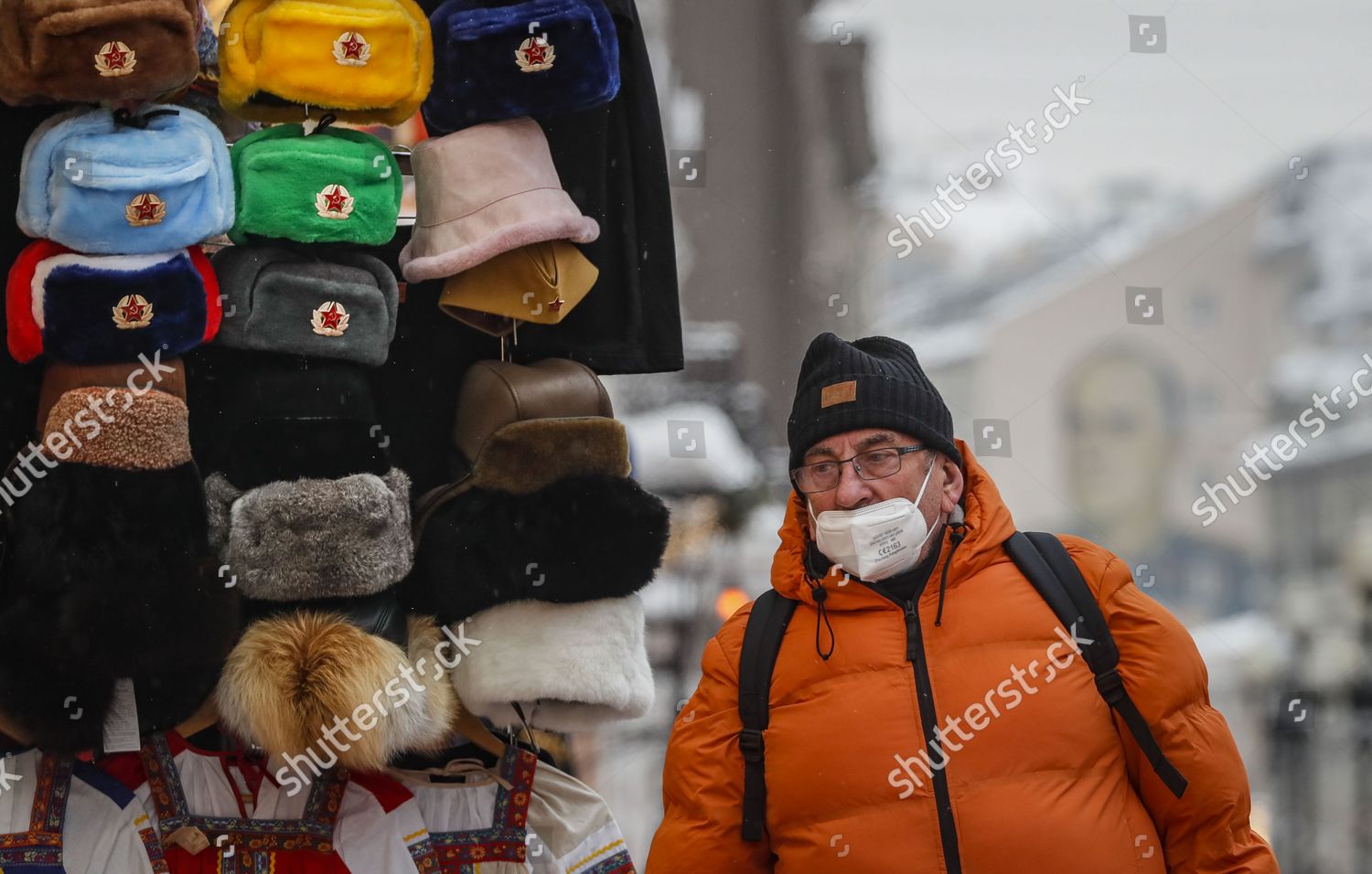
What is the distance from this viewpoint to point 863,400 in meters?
2.27

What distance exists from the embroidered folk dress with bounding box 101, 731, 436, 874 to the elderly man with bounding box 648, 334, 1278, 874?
46 centimetres

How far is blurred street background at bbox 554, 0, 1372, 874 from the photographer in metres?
3.66

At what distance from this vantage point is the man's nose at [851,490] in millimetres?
2215

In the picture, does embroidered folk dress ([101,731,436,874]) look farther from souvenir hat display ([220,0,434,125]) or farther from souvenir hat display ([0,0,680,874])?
souvenir hat display ([220,0,434,125])

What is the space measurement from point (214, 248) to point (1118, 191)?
8.94 feet

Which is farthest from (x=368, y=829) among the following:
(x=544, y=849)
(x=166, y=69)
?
Result: (x=166, y=69)

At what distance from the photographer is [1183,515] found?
13.8 ft

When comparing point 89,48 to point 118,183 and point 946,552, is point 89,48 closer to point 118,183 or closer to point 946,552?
point 118,183

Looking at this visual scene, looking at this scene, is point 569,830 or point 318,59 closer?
point 318,59

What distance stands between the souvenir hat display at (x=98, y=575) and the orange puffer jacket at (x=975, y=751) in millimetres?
794

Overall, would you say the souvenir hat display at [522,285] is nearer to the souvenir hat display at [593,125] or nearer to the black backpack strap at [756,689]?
the souvenir hat display at [593,125]

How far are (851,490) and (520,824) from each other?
2.64ft

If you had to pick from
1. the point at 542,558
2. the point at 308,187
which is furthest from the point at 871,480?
the point at 308,187

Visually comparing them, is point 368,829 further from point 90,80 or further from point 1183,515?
point 1183,515
